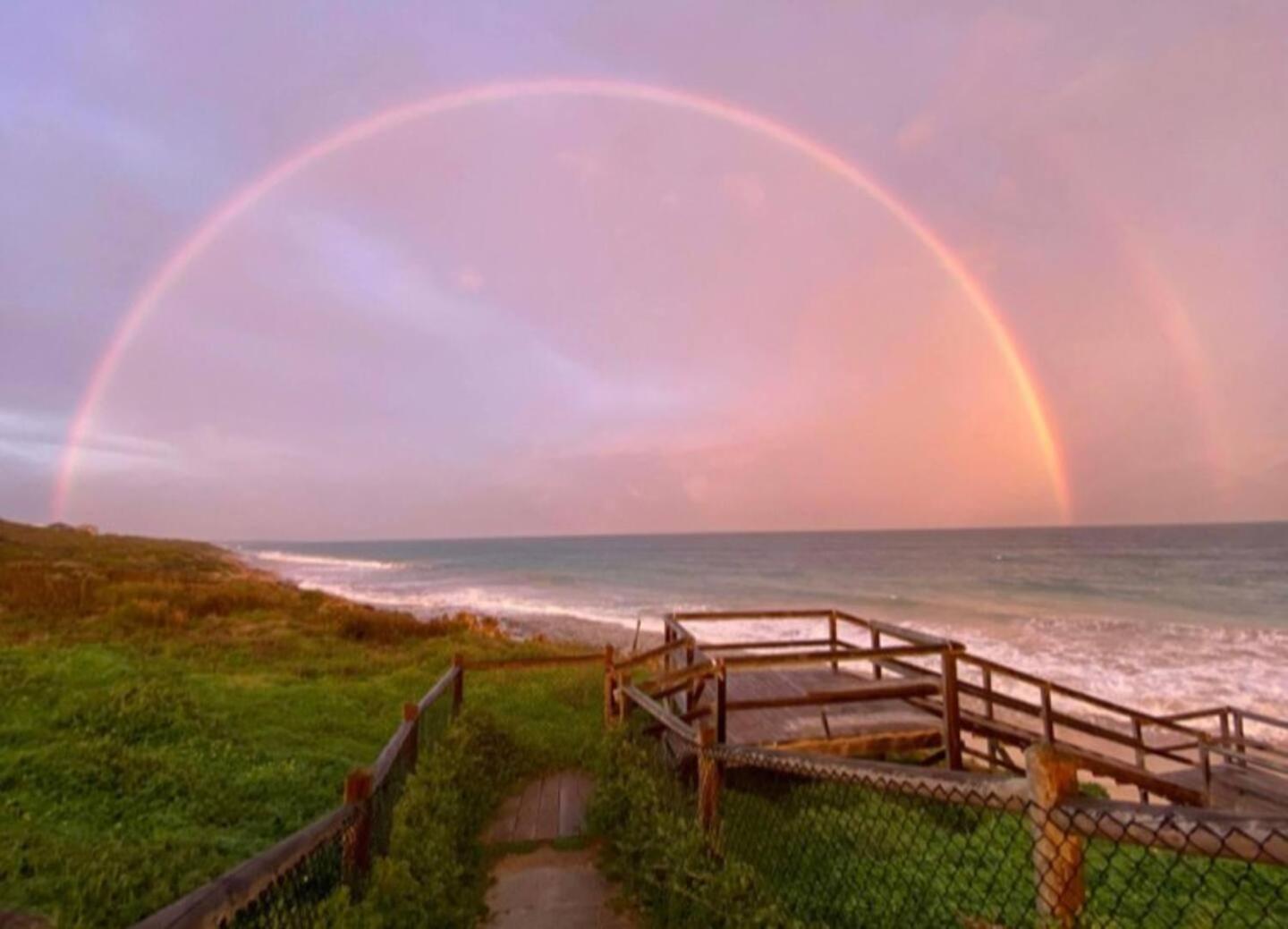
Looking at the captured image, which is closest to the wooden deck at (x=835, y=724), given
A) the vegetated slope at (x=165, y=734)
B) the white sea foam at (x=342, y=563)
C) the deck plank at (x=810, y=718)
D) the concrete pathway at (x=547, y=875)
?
the deck plank at (x=810, y=718)

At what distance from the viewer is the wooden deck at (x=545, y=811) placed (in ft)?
20.4

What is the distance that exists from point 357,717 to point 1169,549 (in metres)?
104

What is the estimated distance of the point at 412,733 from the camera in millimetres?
6098

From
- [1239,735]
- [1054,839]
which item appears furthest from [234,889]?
[1239,735]

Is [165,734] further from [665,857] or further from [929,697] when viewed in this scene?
[929,697]

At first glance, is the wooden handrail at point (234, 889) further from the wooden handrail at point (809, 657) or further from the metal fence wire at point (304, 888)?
the wooden handrail at point (809, 657)

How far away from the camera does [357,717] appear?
10.3 meters

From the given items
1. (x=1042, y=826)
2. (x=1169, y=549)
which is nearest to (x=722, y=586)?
(x=1042, y=826)

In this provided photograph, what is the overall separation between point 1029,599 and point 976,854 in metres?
40.6

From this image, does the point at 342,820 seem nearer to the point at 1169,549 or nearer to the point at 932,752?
the point at 932,752

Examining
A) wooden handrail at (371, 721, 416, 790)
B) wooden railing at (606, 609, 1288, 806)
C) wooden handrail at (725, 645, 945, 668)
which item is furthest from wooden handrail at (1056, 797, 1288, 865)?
wooden handrail at (725, 645, 945, 668)

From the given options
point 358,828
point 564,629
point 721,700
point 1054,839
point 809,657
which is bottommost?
point 564,629

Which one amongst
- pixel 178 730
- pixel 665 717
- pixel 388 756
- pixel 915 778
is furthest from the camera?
pixel 178 730

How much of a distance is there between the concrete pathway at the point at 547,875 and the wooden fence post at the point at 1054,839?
292 cm
